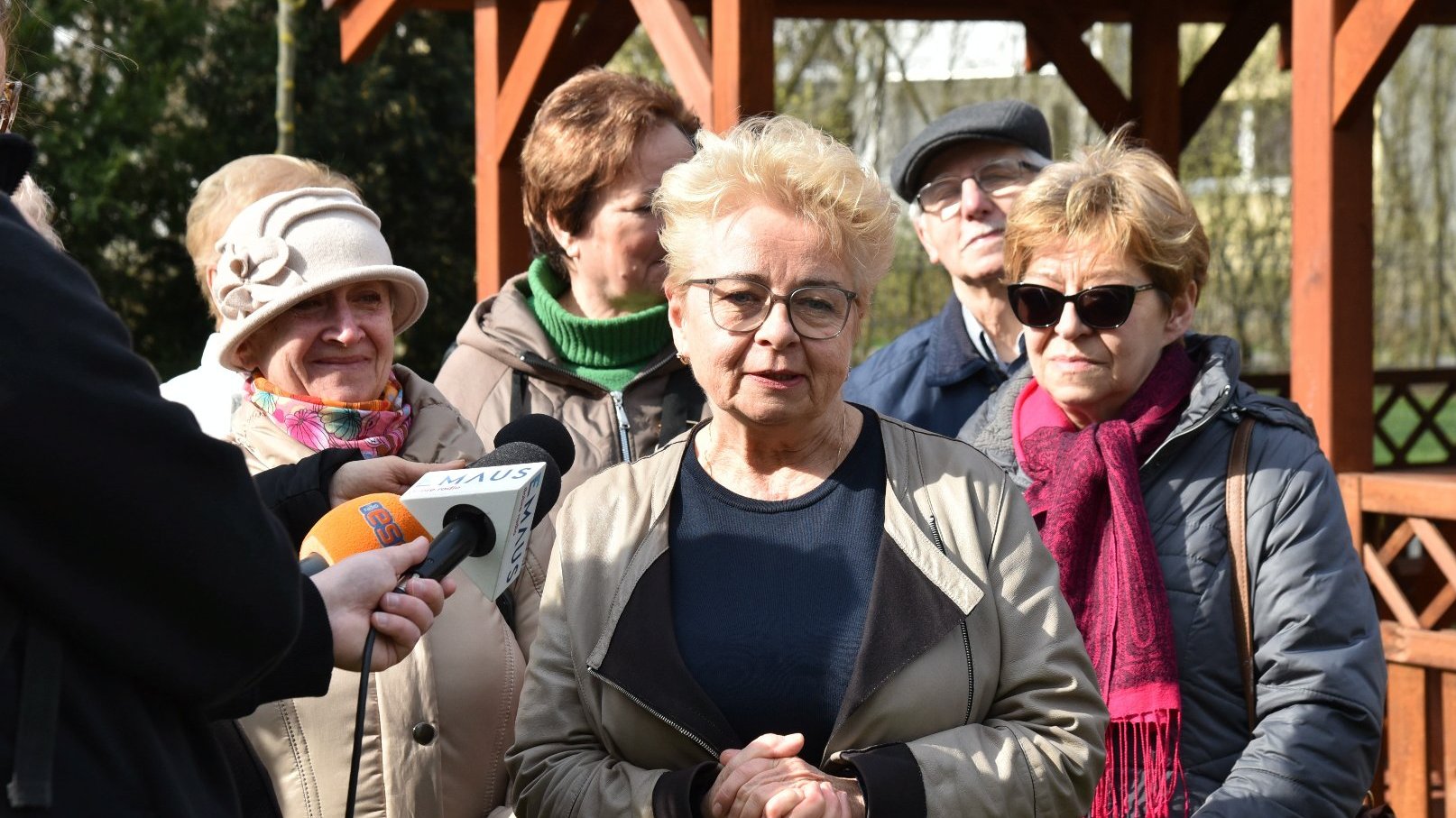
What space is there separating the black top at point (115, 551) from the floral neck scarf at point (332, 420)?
107 centimetres

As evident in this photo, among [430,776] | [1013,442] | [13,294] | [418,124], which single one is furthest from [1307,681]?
[418,124]

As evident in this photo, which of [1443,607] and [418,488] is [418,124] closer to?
[1443,607]

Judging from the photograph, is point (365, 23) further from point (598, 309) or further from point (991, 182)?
point (598, 309)

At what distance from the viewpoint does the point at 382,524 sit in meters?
2.12

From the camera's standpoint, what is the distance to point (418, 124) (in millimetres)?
12992

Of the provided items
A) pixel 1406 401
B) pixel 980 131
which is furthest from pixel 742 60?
pixel 1406 401

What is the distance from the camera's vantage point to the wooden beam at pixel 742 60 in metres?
5.65

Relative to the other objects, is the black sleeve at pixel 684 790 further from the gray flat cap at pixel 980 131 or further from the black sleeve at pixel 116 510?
the gray flat cap at pixel 980 131

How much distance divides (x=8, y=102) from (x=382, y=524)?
0.74 meters

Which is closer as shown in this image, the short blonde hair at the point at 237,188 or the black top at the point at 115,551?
the black top at the point at 115,551

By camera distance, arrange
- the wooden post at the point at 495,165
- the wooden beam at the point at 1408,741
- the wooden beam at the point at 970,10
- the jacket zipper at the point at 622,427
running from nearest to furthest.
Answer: the jacket zipper at the point at 622,427 < the wooden beam at the point at 1408,741 < the wooden post at the point at 495,165 < the wooden beam at the point at 970,10

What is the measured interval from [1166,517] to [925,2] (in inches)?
258

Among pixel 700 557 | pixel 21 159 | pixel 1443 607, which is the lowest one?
pixel 1443 607

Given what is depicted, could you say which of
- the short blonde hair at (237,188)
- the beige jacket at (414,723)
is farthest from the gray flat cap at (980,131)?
the beige jacket at (414,723)
